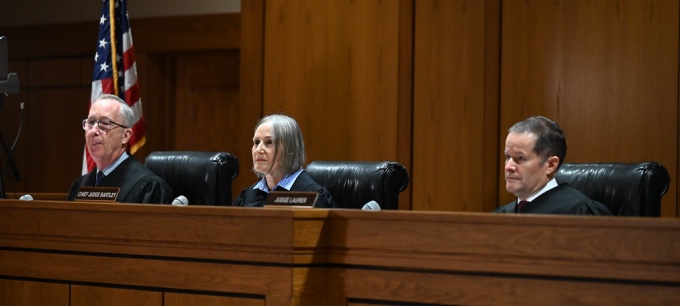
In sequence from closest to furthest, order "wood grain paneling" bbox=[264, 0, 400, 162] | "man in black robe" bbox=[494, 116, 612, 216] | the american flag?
→ "man in black robe" bbox=[494, 116, 612, 216], "wood grain paneling" bbox=[264, 0, 400, 162], the american flag

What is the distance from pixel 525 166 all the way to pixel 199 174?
1.36 meters

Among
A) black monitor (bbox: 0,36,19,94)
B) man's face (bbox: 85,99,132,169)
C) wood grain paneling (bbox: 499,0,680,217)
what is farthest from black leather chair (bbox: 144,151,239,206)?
wood grain paneling (bbox: 499,0,680,217)

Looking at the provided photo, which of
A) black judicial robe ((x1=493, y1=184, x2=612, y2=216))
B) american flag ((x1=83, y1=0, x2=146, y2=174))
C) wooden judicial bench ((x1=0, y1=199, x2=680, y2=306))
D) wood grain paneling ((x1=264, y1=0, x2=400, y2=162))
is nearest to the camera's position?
wooden judicial bench ((x1=0, y1=199, x2=680, y2=306))

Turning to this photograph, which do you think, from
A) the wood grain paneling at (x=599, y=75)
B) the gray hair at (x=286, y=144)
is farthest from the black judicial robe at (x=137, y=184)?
the wood grain paneling at (x=599, y=75)

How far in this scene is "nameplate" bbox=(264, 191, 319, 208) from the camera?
2.67 metres

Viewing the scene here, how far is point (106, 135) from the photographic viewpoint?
4.09m

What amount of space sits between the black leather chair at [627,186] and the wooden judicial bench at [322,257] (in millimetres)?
1134

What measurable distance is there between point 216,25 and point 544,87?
9.67 ft

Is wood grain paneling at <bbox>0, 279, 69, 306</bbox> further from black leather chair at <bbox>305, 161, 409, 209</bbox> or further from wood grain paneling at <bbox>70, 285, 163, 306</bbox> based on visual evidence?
black leather chair at <bbox>305, 161, 409, 209</bbox>

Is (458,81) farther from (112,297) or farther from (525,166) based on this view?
(112,297)

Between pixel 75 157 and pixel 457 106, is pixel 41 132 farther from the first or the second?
pixel 457 106

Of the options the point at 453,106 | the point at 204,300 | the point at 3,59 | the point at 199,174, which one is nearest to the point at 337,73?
the point at 453,106

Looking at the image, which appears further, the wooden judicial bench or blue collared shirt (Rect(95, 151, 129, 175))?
blue collared shirt (Rect(95, 151, 129, 175))

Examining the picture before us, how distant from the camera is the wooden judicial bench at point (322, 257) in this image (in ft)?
7.24
